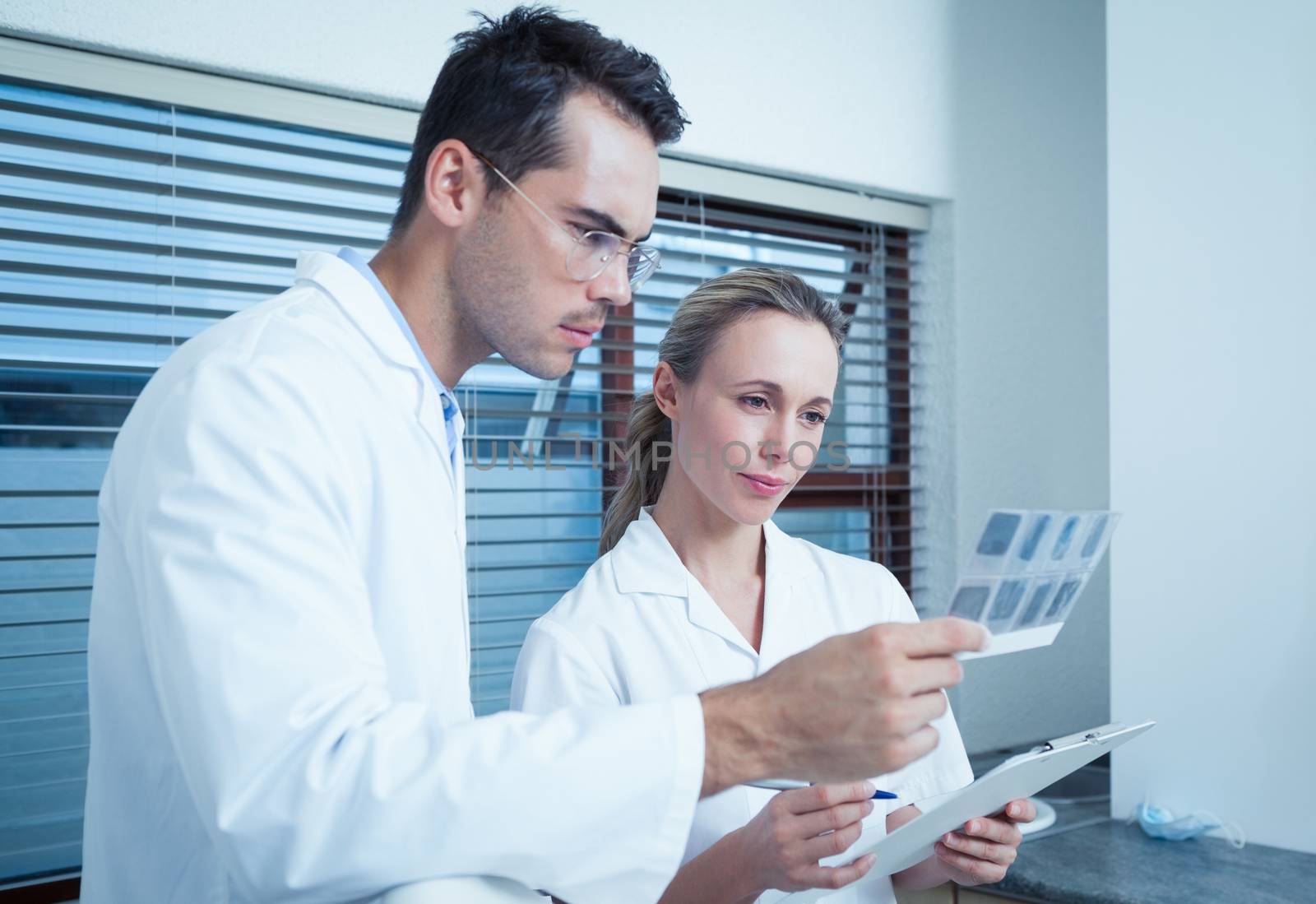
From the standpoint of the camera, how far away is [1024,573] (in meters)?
0.92

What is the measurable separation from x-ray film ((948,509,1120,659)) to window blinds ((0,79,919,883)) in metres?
1.32

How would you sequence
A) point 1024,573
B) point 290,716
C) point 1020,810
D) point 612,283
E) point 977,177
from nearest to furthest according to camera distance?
point 290,716
point 1024,573
point 612,283
point 1020,810
point 977,177

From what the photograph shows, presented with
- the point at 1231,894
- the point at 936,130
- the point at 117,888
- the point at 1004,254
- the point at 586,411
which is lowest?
the point at 1231,894

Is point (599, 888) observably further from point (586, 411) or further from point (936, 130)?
point (936, 130)

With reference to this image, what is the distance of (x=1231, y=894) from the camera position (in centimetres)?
176

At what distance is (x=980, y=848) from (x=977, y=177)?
194cm

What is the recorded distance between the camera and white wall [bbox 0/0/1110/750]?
7.95ft

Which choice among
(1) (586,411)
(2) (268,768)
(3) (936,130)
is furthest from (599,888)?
(3) (936,130)

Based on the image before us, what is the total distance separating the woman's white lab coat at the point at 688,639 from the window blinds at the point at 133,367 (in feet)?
2.35

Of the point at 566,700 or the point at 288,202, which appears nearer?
the point at 566,700

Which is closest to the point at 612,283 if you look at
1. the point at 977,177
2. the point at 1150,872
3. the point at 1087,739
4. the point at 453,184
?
the point at 453,184

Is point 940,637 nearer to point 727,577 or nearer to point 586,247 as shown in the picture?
point 586,247

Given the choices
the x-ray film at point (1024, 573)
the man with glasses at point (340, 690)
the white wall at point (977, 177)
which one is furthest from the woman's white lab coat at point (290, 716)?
the white wall at point (977, 177)

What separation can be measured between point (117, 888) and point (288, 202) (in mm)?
1305
